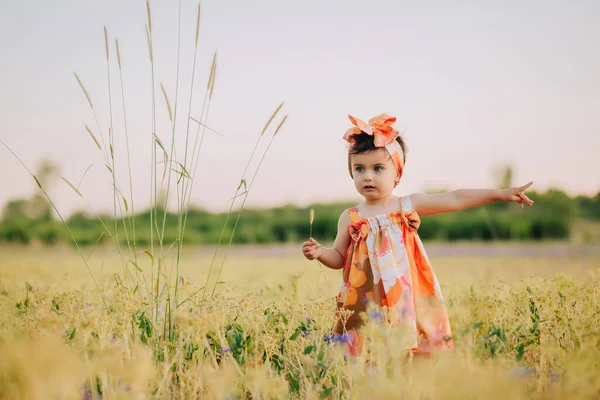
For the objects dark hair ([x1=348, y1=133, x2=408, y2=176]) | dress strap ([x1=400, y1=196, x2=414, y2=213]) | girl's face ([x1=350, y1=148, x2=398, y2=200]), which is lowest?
dress strap ([x1=400, y1=196, x2=414, y2=213])

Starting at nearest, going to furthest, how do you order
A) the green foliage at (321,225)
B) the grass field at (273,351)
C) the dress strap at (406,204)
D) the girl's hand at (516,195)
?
the grass field at (273,351), the girl's hand at (516,195), the dress strap at (406,204), the green foliage at (321,225)

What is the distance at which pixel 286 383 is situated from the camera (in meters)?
2.50

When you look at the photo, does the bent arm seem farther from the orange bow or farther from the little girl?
the orange bow

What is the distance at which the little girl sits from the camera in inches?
126

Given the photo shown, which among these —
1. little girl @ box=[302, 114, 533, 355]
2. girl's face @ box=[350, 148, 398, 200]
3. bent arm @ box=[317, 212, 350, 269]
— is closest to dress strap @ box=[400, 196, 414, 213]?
little girl @ box=[302, 114, 533, 355]

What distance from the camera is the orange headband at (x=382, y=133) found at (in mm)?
3369

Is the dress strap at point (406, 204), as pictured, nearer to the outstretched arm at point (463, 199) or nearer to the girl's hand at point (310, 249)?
the outstretched arm at point (463, 199)

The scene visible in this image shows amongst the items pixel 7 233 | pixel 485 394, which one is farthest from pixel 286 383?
pixel 7 233

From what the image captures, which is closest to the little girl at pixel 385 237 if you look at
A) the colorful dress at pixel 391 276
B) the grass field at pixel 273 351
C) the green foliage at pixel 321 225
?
the colorful dress at pixel 391 276

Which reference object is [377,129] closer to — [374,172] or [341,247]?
[374,172]

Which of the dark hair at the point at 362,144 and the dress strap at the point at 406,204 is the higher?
the dark hair at the point at 362,144

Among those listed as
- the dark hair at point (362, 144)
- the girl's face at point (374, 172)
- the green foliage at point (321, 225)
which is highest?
the dark hair at point (362, 144)

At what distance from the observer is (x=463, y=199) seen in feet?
11.0

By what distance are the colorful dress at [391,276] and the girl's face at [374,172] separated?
0.16 metres
